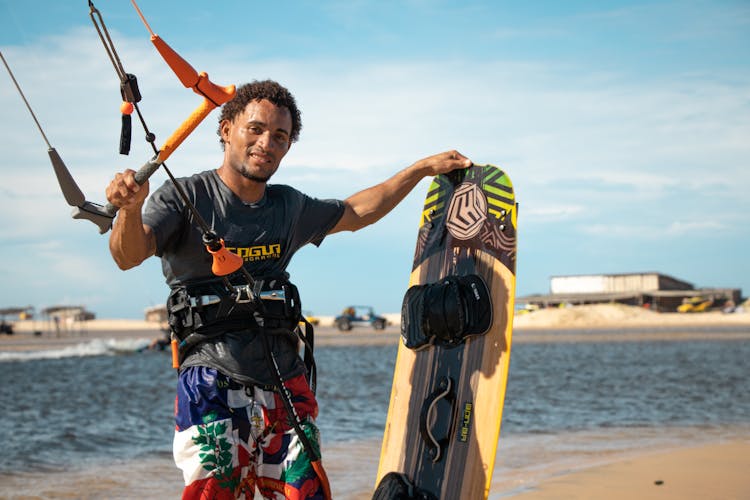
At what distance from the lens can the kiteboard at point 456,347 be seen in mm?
4160

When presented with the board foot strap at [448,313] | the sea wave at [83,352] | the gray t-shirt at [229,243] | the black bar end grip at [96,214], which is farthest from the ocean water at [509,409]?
the sea wave at [83,352]

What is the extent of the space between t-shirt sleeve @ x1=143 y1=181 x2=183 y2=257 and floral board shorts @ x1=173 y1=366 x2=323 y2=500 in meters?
0.50

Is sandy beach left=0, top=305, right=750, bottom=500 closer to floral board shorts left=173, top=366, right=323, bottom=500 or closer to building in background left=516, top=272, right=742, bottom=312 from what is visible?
floral board shorts left=173, top=366, right=323, bottom=500

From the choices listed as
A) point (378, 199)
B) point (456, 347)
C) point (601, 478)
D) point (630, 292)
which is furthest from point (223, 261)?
point (630, 292)

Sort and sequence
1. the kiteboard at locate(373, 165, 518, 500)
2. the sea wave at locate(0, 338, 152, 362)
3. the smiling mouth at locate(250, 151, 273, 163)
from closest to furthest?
the smiling mouth at locate(250, 151, 273, 163)
the kiteboard at locate(373, 165, 518, 500)
the sea wave at locate(0, 338, 152, 362)

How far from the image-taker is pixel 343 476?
23.8ft

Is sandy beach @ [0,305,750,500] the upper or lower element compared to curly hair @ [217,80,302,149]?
lower

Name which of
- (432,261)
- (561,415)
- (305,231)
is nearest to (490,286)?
(432,261)

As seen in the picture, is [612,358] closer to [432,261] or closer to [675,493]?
[675,493]

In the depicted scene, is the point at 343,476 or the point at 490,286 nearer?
the point at 490,286

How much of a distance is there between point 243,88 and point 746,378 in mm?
14261

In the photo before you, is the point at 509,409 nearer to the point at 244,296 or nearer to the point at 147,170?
the point at 244,296

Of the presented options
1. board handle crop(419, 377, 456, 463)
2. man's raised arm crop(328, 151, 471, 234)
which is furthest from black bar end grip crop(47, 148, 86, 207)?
board handle crop(419, 377, 456, 463)

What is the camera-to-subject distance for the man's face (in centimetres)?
314
